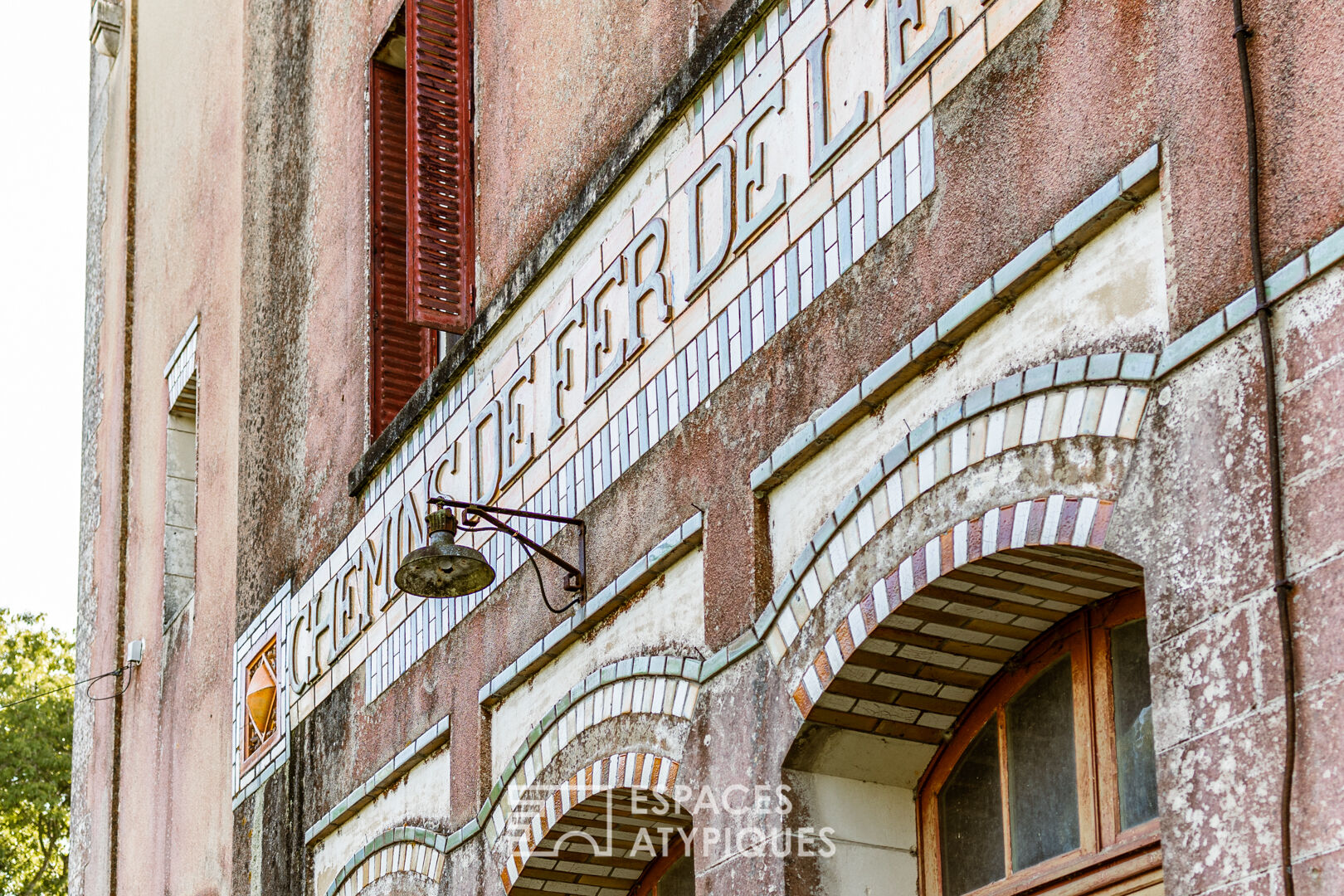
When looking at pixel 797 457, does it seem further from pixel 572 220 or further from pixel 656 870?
pixel 656 870

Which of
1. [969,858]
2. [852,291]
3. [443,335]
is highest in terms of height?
[443,335]

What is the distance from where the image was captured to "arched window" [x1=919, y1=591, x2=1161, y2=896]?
201 inches

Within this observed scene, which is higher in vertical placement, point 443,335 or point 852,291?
point 443,335

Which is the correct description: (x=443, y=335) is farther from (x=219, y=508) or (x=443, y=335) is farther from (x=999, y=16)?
(x=999, y=16)

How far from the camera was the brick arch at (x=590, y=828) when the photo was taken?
22.3ft

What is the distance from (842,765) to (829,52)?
2.10 meters

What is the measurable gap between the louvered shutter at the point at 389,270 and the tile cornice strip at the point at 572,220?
38 centimetres

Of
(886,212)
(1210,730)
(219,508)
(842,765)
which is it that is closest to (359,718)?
(219,508)

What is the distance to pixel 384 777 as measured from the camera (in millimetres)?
8727

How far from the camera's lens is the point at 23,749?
2320 centimetres

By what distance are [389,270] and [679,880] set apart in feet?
12.4

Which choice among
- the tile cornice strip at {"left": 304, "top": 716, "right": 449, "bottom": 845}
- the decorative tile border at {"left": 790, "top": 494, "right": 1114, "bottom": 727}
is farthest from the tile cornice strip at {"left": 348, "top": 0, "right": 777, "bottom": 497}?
the decorative tile border at {"left": 790, "top": 494, "right": 1114, "bottom": 727}

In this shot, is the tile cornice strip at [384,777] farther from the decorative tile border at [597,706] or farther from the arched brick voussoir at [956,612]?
the arched brick voussoir at [956,612]

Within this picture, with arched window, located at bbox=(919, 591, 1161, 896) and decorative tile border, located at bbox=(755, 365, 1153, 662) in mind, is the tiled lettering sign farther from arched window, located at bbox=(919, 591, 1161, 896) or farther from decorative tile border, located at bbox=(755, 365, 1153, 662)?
arched window, located at bbox=(919, 591, 1161, 896)
